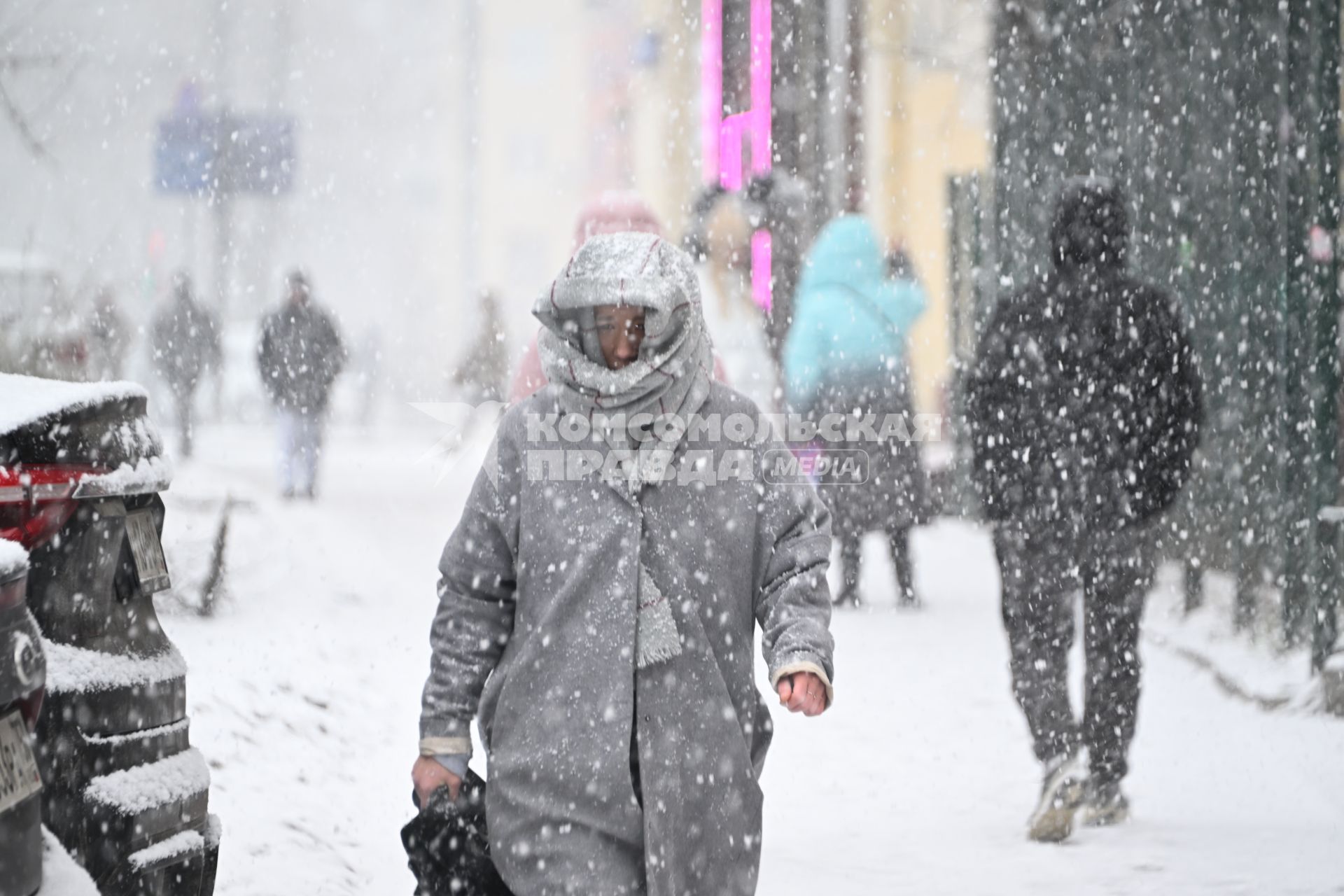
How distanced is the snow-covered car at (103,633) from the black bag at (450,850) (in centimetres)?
64

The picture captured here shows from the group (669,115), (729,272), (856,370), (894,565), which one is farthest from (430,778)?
(669,115)

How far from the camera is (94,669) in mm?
3410

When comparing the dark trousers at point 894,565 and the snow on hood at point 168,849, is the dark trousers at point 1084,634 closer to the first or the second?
the snow on hood at point 168,849

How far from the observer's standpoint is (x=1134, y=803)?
6012mm

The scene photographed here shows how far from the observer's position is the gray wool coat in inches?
122

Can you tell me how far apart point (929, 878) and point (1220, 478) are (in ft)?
15.0

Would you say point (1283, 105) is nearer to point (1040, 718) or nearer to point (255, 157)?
point (1040, 718)

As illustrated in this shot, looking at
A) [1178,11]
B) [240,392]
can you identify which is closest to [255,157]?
[240,392]

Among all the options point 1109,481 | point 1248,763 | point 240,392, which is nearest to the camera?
point 1109,481

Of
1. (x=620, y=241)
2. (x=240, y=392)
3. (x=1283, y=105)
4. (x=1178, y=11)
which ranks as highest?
(x=1178, y=11)

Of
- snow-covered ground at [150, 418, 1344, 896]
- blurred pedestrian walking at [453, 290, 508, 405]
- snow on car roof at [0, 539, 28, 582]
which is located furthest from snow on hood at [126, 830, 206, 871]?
blurred pedestrian walking at [453, 290, 508, 405]

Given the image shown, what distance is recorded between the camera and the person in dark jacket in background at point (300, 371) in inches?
614

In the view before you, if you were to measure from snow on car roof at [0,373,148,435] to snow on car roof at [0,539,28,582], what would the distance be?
15.3 inches

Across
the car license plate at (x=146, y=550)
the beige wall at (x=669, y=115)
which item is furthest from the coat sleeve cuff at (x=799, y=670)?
the beige wall at (x=669, y=115)
